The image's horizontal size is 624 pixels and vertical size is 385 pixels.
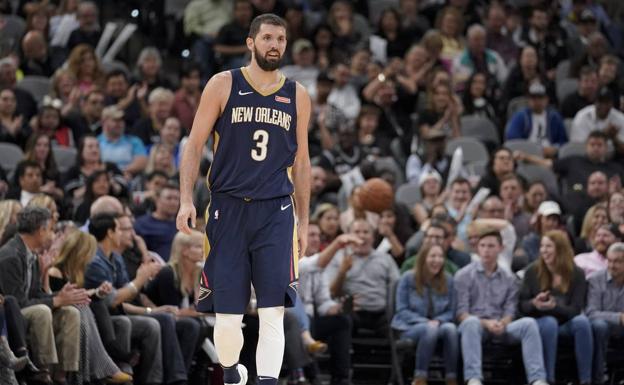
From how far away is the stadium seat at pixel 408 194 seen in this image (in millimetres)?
13828

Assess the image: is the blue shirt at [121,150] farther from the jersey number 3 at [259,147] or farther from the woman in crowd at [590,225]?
the jersey number 3 at [259,147]

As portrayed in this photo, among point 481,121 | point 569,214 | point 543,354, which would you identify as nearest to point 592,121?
point 481,121

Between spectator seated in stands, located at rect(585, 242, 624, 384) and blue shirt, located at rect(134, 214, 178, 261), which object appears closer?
spectator seated in stands, located at rect(585, 242, 624, 384)

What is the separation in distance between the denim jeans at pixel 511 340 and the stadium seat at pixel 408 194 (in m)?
2.74

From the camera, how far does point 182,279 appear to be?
11.0 metres

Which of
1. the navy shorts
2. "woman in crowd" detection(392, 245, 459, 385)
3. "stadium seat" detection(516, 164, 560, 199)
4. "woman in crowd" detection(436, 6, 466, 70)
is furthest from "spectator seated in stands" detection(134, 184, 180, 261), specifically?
"woman in crowd" detection(436, 6, 466, 70)

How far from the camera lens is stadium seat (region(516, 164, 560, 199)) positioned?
14.2 metres

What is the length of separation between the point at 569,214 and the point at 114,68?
17.6 feet

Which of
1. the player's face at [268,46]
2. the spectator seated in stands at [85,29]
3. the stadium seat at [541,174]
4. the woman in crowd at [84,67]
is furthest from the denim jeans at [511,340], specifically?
the spectator seated in stands at [85,29]

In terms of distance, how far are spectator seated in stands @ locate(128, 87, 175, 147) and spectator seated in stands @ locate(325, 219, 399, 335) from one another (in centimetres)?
342

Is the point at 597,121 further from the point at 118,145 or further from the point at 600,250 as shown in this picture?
the point at 118,145

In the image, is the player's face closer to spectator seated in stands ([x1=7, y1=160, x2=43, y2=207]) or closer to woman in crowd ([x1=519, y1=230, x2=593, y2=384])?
woman in crowd ([x1=519, y1=230, x2=593, y2=384])

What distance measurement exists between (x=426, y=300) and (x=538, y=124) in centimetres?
459

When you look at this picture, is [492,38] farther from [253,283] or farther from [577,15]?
[253,283]
